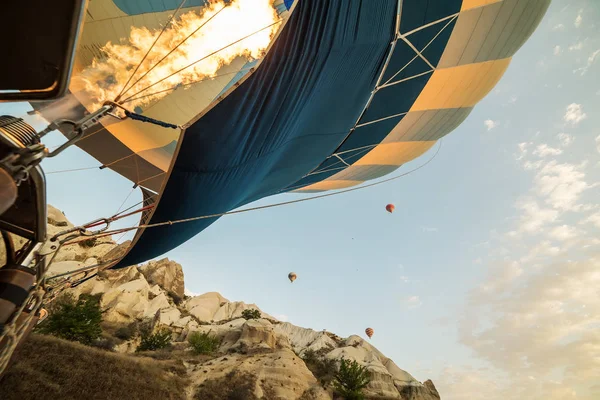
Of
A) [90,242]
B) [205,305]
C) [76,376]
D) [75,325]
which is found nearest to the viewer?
[76,376]

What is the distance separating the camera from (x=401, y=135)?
8023 mm

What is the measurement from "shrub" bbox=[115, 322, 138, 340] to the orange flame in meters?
21.2

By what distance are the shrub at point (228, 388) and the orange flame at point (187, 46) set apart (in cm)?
1247

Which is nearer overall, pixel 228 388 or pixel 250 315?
pixel 228 388

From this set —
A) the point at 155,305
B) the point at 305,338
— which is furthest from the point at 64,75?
the point at 305,338

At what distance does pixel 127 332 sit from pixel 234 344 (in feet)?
27.7

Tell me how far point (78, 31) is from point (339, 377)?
2218 cm

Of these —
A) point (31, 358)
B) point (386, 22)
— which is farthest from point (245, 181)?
point (31, 358)

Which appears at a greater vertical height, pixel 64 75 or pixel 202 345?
pixel 64 75

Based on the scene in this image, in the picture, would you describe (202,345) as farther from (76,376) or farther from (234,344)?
(76,376)

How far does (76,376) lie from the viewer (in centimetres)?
870

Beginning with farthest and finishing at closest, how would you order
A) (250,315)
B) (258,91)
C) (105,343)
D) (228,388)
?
(250,315)
(105,343)
(228,388)
(258,91)

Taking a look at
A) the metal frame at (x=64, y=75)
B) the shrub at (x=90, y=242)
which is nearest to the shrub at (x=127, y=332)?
the shrub at (x=90, y=242)

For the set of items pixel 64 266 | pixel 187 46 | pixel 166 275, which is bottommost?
pixel 64 266
